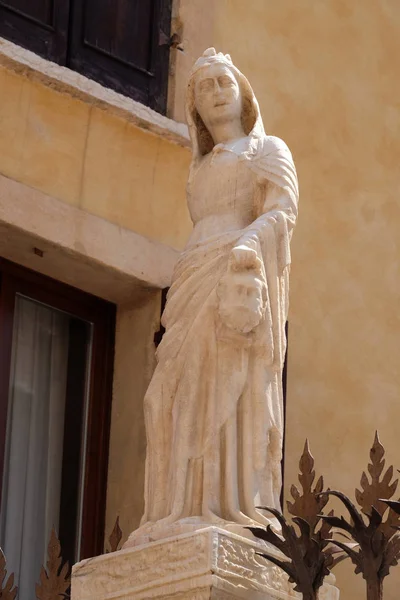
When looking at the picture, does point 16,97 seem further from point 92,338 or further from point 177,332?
point 177,332

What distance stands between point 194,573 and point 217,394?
679 mm

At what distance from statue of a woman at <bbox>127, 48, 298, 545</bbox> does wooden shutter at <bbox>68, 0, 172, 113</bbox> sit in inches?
76.5

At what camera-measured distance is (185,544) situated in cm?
722

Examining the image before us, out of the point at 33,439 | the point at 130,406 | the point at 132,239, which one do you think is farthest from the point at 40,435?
the point at 132,239

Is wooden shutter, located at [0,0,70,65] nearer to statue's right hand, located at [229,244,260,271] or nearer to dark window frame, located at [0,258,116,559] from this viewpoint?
dark window frame, located at [0,258,116,559]

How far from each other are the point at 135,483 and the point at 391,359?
134cm

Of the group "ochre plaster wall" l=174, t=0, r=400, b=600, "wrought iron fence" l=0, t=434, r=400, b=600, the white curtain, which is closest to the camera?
"wrought iron fence" l=0, t=434, r=400, b=600

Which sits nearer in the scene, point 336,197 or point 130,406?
point 130,406

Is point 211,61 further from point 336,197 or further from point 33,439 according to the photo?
point 336,197

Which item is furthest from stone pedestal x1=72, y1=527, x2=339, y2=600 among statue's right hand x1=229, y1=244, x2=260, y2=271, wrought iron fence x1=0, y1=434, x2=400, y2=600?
statue's right hand x1=229, y1=244, x2=260, y2=271

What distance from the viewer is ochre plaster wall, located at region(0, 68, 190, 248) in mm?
9430

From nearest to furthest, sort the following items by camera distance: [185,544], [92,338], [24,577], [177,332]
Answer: [185,544] → [177,332] → [24,577] → [92,338]

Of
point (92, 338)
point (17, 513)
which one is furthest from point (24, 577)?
point (92, 338)

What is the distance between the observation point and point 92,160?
9.63 metres
